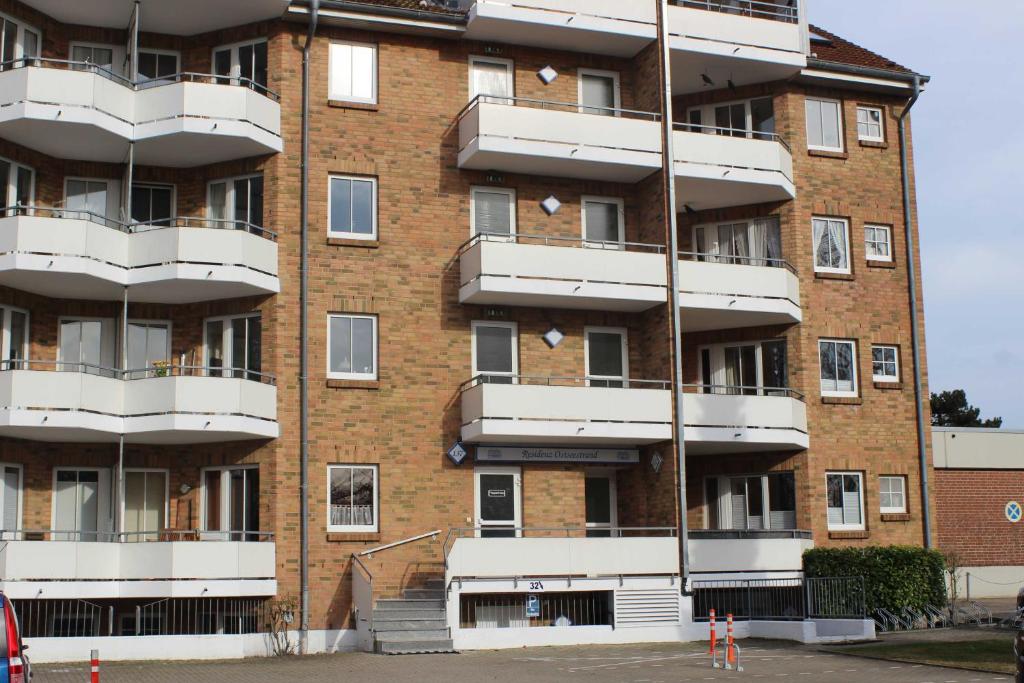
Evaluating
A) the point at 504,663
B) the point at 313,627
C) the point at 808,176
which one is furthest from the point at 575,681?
the point at 808,176

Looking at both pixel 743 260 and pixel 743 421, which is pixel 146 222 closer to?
pixel 743 421

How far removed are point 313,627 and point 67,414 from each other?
22.3 ft

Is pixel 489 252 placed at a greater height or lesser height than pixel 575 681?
greater

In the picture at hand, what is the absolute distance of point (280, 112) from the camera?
29.4 metres

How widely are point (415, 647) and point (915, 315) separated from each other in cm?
1645

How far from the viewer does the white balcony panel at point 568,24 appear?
30594mm

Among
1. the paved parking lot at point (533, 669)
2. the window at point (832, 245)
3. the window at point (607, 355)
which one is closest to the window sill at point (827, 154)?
the window at point (832, 245)

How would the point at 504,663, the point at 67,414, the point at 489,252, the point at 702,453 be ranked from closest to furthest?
the point at 504,663 → the point at 67,414 → the point at 489,252 → the point at 702,453

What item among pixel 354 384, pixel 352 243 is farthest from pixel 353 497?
pixel 352 243

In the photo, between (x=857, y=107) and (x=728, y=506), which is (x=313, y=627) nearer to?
(x=728, y=506)

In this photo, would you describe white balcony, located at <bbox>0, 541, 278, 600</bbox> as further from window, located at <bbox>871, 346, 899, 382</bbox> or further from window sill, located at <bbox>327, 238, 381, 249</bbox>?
window, located at <bbox>871, 346, 899, 382</bbox>

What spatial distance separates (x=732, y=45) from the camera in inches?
1280

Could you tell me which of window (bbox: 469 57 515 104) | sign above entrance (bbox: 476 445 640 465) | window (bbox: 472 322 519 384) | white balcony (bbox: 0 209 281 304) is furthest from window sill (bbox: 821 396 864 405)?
white balcony (bbox: 0 209 281 304)

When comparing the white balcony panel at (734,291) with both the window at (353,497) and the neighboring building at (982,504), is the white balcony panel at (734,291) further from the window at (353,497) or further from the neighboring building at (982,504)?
the window at (353,497)
